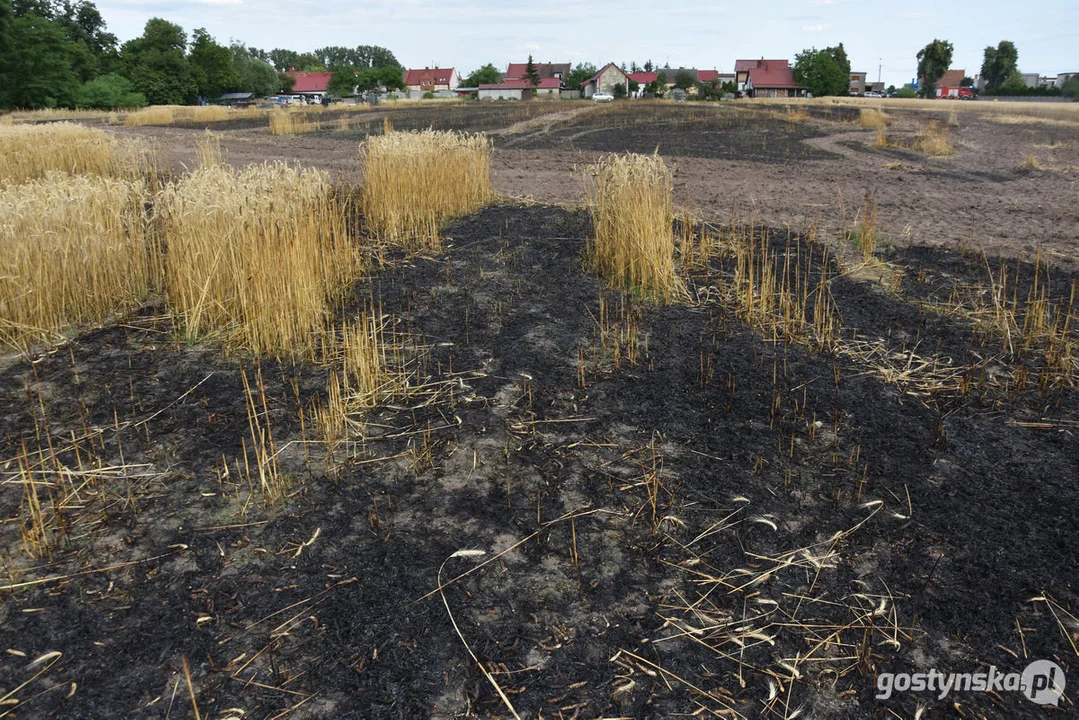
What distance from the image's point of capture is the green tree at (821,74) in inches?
2815

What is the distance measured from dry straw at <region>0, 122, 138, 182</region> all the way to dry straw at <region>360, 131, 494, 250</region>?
13.3ft

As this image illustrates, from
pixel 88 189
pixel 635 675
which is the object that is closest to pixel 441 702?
pixel 635 675

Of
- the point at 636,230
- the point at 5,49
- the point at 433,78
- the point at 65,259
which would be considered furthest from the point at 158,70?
the point at 636,230

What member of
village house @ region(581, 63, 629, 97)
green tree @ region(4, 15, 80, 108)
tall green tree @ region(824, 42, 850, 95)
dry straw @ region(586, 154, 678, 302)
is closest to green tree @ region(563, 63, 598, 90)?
village house @ region(581, 63, 629, 97)

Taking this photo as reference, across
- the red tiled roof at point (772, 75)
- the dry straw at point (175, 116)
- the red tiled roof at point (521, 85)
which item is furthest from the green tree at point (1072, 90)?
the dry straw at point (175, 116)

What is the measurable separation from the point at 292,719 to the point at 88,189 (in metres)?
5.38

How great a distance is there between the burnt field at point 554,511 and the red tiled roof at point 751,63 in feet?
297

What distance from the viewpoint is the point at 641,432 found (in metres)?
3.94

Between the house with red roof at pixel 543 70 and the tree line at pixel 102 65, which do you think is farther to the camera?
the house with red roof at pixel 543 70

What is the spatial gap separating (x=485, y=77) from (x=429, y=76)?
1368 centimetres

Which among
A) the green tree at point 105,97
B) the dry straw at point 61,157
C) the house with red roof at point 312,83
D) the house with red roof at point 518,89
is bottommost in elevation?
the dry straw at point 61,157

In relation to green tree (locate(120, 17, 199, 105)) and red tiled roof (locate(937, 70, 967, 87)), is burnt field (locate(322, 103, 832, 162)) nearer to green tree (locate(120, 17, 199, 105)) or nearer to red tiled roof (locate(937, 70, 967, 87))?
green tree (locate(120, 17, 199, 105))

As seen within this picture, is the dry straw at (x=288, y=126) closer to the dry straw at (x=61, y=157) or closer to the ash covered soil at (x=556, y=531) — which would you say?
the dry straw at (x=61, y=157)

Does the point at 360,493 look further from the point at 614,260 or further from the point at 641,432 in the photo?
the point at 614,260
